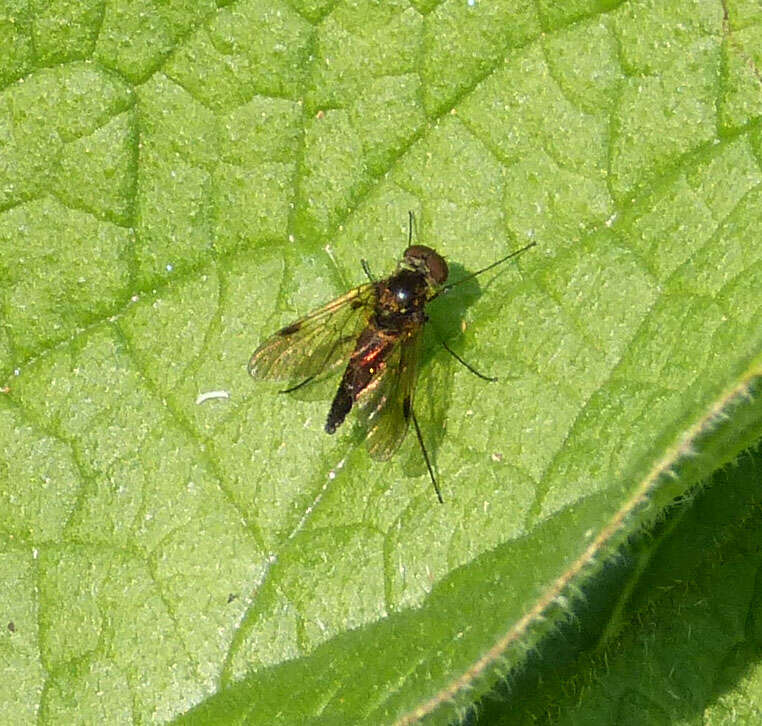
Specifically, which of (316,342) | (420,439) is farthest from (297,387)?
(420,439)

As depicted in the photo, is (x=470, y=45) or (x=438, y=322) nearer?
(x=470, y=45)

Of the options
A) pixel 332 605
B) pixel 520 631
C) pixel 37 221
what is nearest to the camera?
pixel 520 631

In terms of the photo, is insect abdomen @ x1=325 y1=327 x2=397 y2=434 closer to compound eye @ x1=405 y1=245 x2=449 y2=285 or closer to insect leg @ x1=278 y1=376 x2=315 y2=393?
insect leg @ x1=278 y1=376 x2=315 y2=393

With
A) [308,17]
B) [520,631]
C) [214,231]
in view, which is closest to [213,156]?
[214,231]

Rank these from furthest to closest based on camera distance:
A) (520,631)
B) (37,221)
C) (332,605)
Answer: (37,221), (332,605), (520,631)

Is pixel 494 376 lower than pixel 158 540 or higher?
higher

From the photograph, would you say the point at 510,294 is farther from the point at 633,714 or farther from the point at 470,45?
the point at 633,714

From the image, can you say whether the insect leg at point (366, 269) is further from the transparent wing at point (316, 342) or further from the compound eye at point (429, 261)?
the compound eye at point (429, 261)
